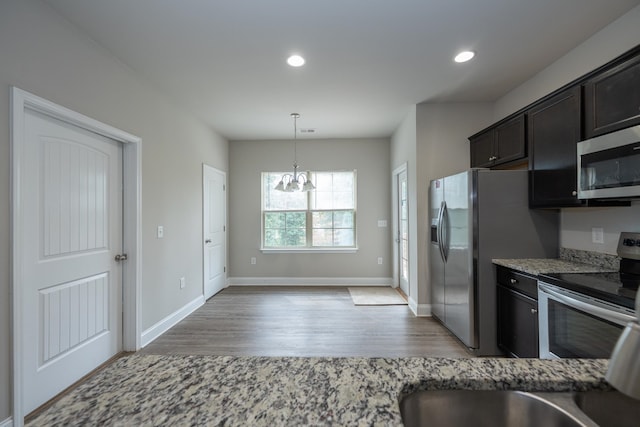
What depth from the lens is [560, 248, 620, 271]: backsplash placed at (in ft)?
7.40

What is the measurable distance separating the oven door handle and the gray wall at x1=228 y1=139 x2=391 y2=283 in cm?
336

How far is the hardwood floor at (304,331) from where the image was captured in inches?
114

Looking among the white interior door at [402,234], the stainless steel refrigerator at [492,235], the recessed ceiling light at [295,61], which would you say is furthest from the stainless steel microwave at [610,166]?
the white interior door at [402,234]

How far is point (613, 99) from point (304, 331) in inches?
128

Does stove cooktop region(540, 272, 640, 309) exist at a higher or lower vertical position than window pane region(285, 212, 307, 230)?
lower

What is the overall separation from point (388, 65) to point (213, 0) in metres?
1.58

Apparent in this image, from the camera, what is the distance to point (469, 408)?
765 mm

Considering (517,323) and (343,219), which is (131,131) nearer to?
(343,219)

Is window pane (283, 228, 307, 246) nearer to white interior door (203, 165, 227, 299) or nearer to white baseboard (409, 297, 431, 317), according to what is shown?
white interior door (203, 165, 227, 299)

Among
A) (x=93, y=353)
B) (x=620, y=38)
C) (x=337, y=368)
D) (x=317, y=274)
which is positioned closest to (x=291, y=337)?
(x=93, y=353)

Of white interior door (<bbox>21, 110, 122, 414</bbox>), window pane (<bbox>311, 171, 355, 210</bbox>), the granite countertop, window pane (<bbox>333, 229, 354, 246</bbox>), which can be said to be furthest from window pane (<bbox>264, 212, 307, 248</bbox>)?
the granite countertop

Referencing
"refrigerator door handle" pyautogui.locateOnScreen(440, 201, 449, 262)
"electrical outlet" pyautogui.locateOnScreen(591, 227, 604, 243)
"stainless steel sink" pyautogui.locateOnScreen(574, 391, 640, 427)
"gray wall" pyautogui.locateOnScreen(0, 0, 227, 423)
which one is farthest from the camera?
"refrigerator door handle" pyautogui.locateOnScreen(440, 201, 449, 262)

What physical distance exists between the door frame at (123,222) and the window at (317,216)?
2.76 m

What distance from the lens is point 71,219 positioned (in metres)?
2.25
